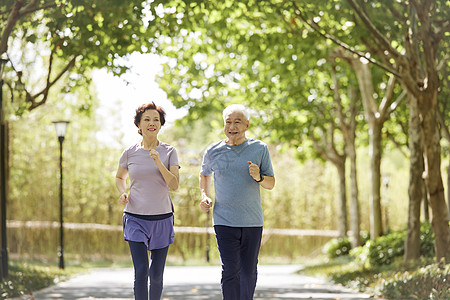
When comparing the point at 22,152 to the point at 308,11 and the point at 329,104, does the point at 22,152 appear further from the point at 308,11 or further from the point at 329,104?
the point at 308,11

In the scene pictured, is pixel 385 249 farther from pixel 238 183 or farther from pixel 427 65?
pixel 238 183

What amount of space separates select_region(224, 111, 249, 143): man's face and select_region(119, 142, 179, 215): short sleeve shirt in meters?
0.54

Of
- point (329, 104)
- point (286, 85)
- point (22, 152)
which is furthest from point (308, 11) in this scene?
point (22, 152)

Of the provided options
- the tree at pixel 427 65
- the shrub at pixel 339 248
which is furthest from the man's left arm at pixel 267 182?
the shrub at pixel 339 248

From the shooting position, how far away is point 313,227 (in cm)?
2997

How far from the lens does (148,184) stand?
7031mm

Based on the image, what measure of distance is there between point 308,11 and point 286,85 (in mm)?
7173

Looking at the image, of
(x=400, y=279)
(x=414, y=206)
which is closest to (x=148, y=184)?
(x=400, y=279)

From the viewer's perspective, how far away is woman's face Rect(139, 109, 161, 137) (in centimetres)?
711

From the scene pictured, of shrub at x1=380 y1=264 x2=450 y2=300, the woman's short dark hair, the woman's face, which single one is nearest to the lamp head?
shrub at x1=380 y1=264 x2=450 y2=300

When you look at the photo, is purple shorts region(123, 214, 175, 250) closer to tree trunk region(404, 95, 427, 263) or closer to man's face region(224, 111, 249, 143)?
man's face region(224, 111, 249, 143)

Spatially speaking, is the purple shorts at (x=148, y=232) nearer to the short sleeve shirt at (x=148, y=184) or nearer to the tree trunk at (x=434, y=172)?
the short sleeve shirt at (x=148, y=184)

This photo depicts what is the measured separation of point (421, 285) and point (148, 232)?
489cm

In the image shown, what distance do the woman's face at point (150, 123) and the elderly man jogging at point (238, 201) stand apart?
0.54 metres
